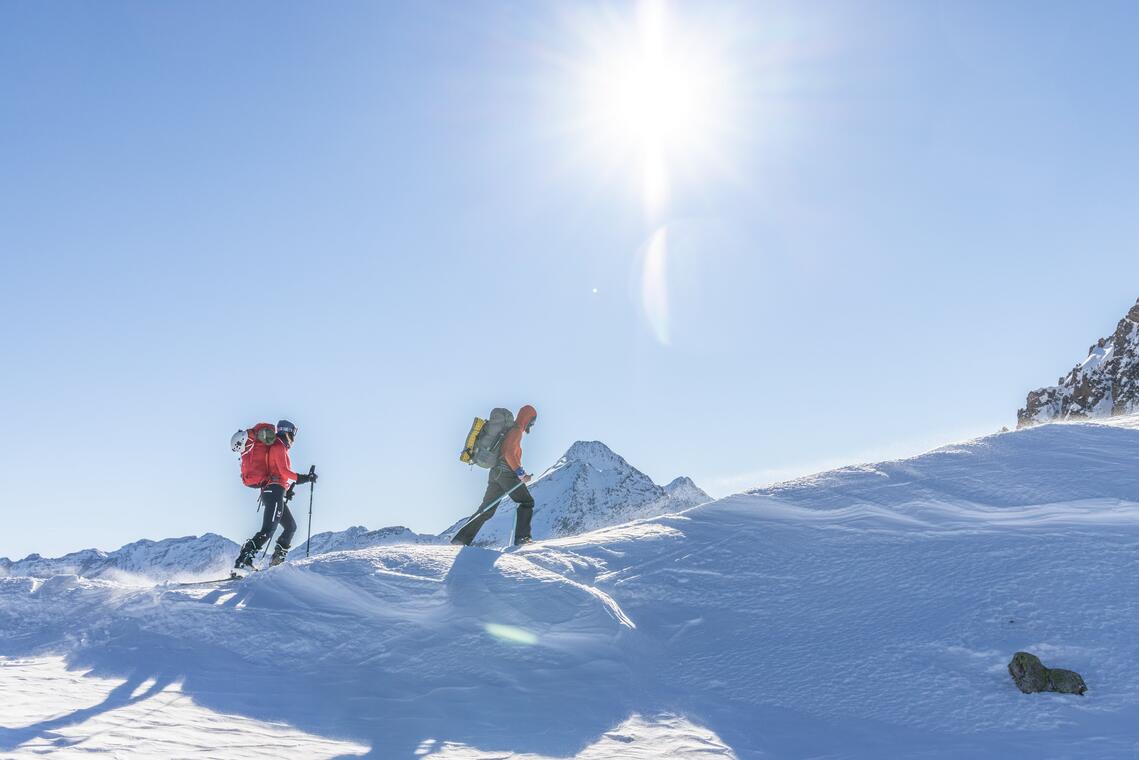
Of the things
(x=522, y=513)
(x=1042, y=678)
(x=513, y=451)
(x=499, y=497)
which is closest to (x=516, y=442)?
(x=513, y=451)

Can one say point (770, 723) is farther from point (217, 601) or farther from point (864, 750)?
point (217, 601)

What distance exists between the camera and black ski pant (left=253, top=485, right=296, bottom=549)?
1054 cm

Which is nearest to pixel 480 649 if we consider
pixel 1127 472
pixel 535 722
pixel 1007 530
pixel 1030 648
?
pixel 535 722

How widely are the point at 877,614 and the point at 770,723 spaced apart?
1.91 metres

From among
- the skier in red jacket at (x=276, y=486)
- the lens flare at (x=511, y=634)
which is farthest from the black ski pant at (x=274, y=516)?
the lens flare at (x=511, y=634)

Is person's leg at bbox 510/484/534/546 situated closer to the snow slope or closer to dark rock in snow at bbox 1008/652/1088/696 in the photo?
the snow slope

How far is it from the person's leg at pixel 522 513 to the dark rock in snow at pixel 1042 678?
21.2 feet

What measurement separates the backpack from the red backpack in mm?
2867

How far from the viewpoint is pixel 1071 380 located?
54688mm

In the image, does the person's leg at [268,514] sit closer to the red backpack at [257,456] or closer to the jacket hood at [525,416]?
the red backpack at [257,456]

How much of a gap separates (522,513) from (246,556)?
13.0 feet

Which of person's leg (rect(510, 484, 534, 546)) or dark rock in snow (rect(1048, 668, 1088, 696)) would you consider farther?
person's leg (rect(510, 484, 534, 546))

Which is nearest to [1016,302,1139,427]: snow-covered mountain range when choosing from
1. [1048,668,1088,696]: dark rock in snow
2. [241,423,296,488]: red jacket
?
[1048,668,1088,696]: dark rock in snow

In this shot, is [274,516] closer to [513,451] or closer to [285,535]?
[285,535]
